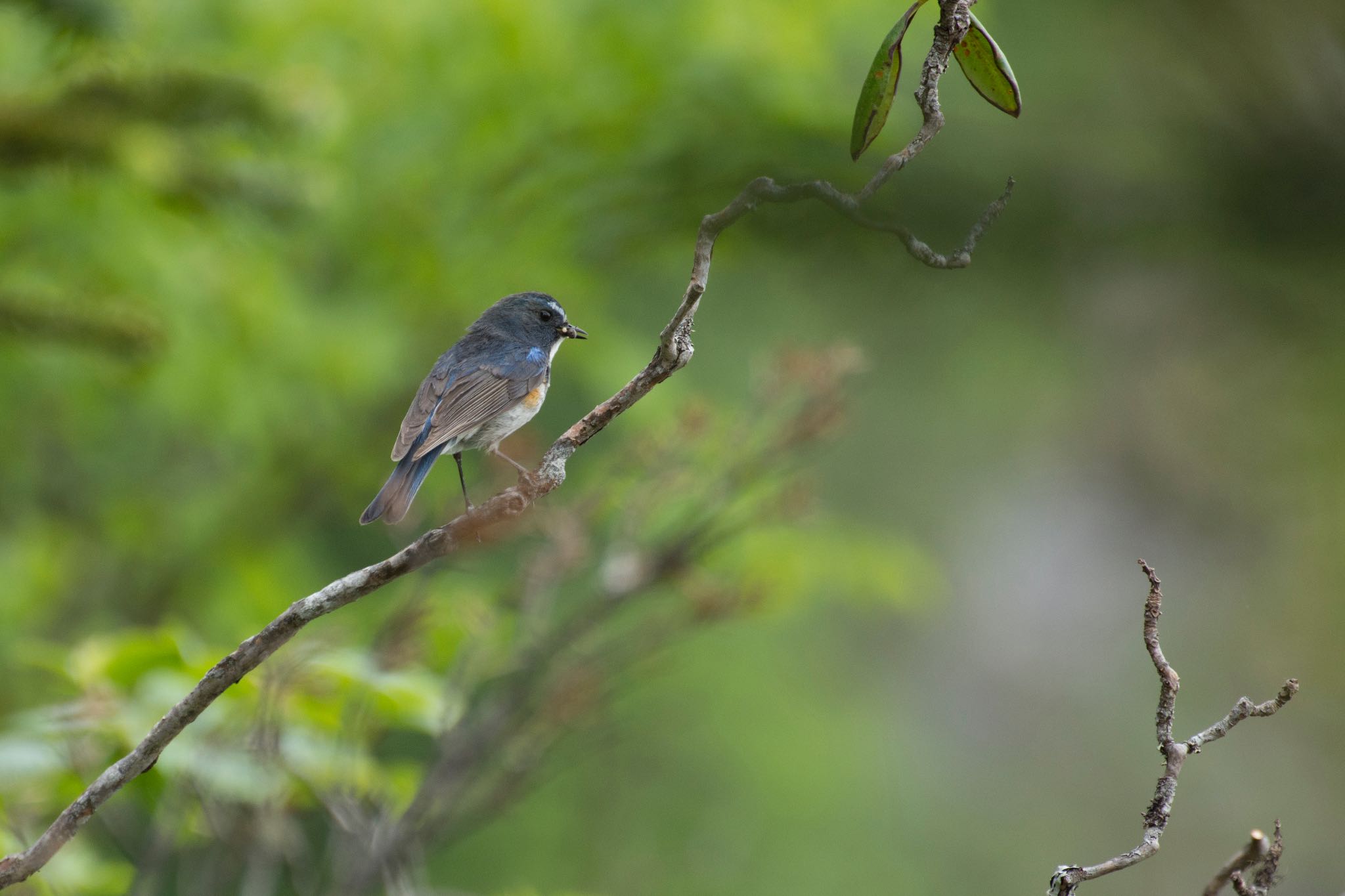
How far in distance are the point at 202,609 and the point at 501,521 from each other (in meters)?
4.79

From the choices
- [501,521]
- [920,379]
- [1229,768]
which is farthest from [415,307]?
[1229,768]

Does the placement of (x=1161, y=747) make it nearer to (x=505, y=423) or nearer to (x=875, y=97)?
(x=875, y=97)

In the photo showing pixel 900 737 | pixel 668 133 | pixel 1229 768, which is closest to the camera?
pixel 668 133

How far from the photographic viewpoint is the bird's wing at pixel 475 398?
2.19 m

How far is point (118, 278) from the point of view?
4820mm

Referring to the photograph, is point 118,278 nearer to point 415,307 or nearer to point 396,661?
point 415,307

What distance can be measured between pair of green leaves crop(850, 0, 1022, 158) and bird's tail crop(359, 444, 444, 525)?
0.81 m

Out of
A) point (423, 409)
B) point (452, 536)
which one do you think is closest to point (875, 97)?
point (452, 536)

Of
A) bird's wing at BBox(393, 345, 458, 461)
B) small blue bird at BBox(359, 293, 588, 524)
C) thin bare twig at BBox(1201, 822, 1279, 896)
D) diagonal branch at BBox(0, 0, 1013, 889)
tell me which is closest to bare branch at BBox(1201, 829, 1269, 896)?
thin bare twig at BBox(1201, 822, 1279, 896)

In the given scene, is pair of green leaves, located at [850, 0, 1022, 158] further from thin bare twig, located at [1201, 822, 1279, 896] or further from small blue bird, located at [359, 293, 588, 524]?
small blue bird, located at [359, 293, 588, 524]

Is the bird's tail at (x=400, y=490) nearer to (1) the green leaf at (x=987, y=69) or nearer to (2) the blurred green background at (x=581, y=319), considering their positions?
(2) the blurred green background at (x=581, y=319)

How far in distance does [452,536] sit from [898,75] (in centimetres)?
67

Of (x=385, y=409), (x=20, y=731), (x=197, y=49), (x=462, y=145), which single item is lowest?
(x=20, y=731)

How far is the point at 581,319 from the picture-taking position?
5.82 meters
